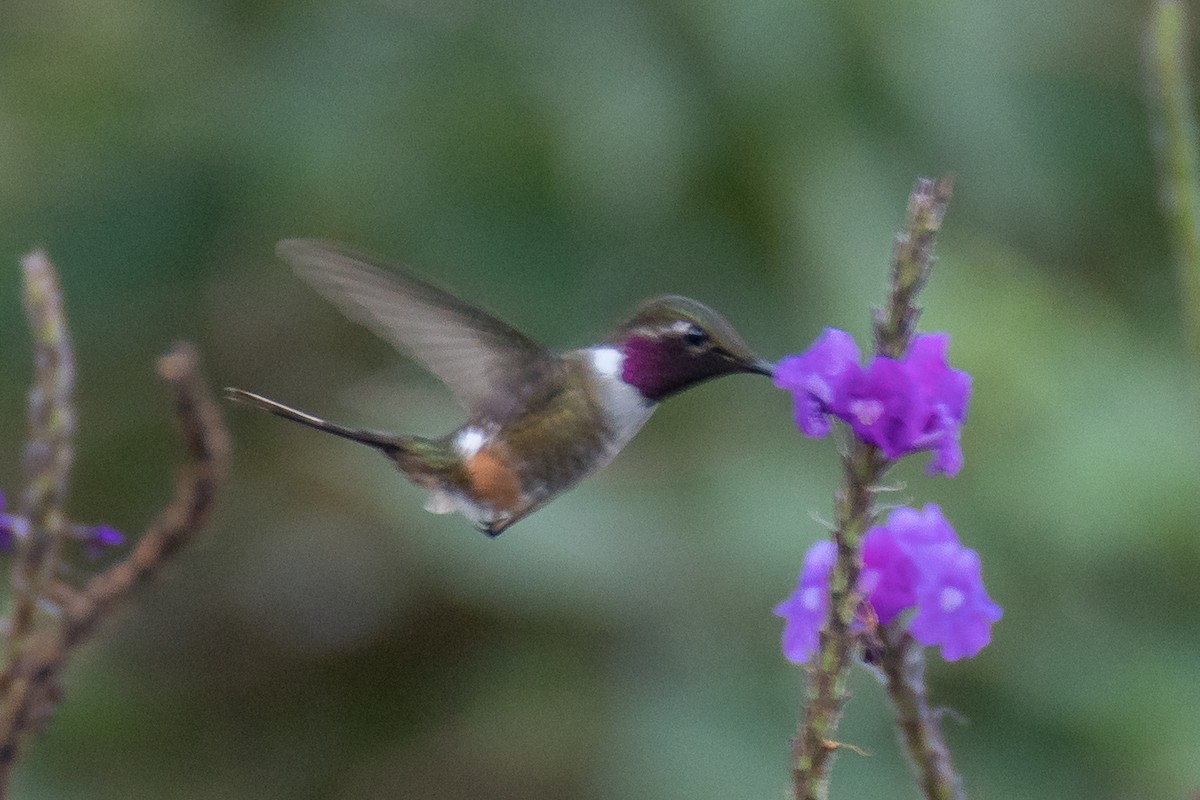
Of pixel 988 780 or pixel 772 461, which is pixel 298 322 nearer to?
pixel 772 461

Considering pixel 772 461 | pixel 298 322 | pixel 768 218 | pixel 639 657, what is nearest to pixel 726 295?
pixel 768 218

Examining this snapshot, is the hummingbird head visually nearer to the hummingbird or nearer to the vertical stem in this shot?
the hummingbird

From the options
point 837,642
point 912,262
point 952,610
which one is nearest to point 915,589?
point 952,610

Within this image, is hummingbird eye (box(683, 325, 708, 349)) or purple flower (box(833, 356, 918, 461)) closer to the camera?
purple flower (box(833, 356, 918, 461))

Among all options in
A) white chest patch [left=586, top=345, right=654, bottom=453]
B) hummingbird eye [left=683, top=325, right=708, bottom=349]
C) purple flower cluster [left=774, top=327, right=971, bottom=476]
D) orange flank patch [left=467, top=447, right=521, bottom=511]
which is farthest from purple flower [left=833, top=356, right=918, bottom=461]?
orange flank patch [left=467, top=447, right=521, bottom=511]

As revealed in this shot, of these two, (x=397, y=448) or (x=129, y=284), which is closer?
(x=397, y=448)

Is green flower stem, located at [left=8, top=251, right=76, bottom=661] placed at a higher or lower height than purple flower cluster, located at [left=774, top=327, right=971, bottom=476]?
lower

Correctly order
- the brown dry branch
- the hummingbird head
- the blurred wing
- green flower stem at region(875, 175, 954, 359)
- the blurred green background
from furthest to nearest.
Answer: the blurred green background, the blurred wing, the hummingbird head, the brown dry branch, green flower stem at region(875, 175, 954, 359)

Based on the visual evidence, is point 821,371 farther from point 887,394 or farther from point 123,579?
point 123,579
